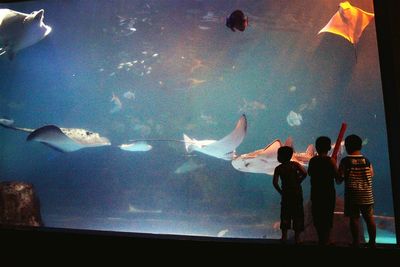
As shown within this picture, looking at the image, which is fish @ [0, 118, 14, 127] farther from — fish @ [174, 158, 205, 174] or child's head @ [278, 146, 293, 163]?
child's head @ [278, 146, 293, 163]

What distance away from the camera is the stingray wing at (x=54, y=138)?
497 cm

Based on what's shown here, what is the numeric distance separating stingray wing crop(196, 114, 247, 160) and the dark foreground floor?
3.13m

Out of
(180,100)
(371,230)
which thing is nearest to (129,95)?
(180,100)

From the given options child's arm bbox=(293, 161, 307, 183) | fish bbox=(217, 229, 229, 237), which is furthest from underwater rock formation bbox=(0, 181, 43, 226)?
child's arm bbox=(293, 161, 307, 183)

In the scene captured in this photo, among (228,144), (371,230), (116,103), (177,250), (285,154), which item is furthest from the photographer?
(116,103)

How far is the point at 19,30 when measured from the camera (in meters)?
5.43

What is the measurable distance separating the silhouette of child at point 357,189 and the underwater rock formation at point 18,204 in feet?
15.7

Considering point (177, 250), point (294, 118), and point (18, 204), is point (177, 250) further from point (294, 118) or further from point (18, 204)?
point (294, 118)

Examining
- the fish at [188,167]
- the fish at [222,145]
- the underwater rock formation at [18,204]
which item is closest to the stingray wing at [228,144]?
the fish at [222,145]

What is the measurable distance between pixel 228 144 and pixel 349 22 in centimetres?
Answer: 284

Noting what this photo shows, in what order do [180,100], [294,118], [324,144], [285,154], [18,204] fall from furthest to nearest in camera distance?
[180,100], [294,118], [18,204], [285,154], [324,144]

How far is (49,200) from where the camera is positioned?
613 centimetres

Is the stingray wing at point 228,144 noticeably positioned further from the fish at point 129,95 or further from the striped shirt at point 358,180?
the striped shirt at point 358,180

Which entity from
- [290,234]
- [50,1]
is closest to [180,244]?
[290,234]
